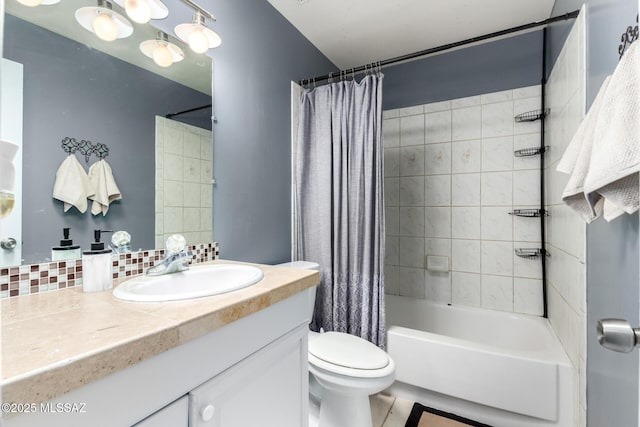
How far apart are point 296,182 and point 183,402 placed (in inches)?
56.3

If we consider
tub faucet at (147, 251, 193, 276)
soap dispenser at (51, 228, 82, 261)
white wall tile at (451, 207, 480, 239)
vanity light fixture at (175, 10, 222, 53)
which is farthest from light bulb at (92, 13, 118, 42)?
white wall tile at (451, 207, 480, 239)

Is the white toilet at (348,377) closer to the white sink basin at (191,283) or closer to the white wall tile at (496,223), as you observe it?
the white sink basin at (191,283)

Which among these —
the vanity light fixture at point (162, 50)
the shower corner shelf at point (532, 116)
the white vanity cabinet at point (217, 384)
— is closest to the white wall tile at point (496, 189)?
the shower corner shelf at point (532, 116)

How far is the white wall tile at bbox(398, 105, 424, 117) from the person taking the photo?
7.75 ft

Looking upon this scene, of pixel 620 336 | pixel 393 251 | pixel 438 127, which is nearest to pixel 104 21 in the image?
pixel 620 336

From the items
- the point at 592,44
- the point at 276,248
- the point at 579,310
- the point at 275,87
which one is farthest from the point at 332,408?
the point at 592,44

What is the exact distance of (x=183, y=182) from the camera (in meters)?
1.24

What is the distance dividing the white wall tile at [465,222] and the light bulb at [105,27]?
2.25 m

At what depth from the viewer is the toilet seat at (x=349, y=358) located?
1.24m

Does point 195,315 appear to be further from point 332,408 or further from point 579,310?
point 579,310

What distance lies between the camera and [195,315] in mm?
632

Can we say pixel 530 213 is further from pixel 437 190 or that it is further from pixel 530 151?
pixel 437 190

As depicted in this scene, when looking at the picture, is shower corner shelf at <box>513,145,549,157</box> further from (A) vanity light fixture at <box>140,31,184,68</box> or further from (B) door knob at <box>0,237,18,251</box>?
(B) door knob at <box>0,237,18,251</box>

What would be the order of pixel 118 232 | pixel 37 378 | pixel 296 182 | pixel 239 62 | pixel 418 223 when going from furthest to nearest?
pixel 418 223 → pixel 296 182 → pixel 239 62 → pixel 118 232 → pixel 37 378
